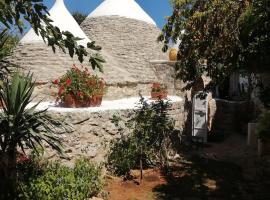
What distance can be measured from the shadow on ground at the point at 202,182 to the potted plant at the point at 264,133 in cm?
128

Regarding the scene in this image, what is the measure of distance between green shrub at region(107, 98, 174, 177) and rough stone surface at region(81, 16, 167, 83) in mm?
7698

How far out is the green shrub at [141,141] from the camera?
830 centimetres

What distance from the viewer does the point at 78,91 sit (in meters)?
8.87

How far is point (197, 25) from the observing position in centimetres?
723

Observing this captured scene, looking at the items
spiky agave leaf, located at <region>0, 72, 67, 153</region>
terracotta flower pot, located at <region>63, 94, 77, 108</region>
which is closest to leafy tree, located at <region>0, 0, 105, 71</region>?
spiky agave leaf, located at <region>0, 72, 67, 153</region>

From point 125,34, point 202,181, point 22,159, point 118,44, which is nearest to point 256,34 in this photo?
point 202,181

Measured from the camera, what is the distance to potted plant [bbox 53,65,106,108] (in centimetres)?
884

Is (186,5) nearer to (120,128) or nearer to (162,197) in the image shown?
(120,128)

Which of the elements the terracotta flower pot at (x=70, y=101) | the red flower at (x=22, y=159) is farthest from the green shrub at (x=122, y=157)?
the red flower at (x=22, y=159)

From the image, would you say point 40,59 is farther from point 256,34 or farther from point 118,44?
point 256,34

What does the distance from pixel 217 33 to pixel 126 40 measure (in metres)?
10.4

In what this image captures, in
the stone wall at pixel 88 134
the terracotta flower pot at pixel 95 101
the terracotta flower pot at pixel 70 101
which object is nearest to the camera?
the stone wall at pixel 88 134

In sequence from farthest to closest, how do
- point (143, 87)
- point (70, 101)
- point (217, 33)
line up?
point (143, 87), point (70, 101), point (217, 33)

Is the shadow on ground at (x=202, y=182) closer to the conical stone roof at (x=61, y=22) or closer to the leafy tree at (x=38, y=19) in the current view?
the leafy tree at (x=38, y=19)
